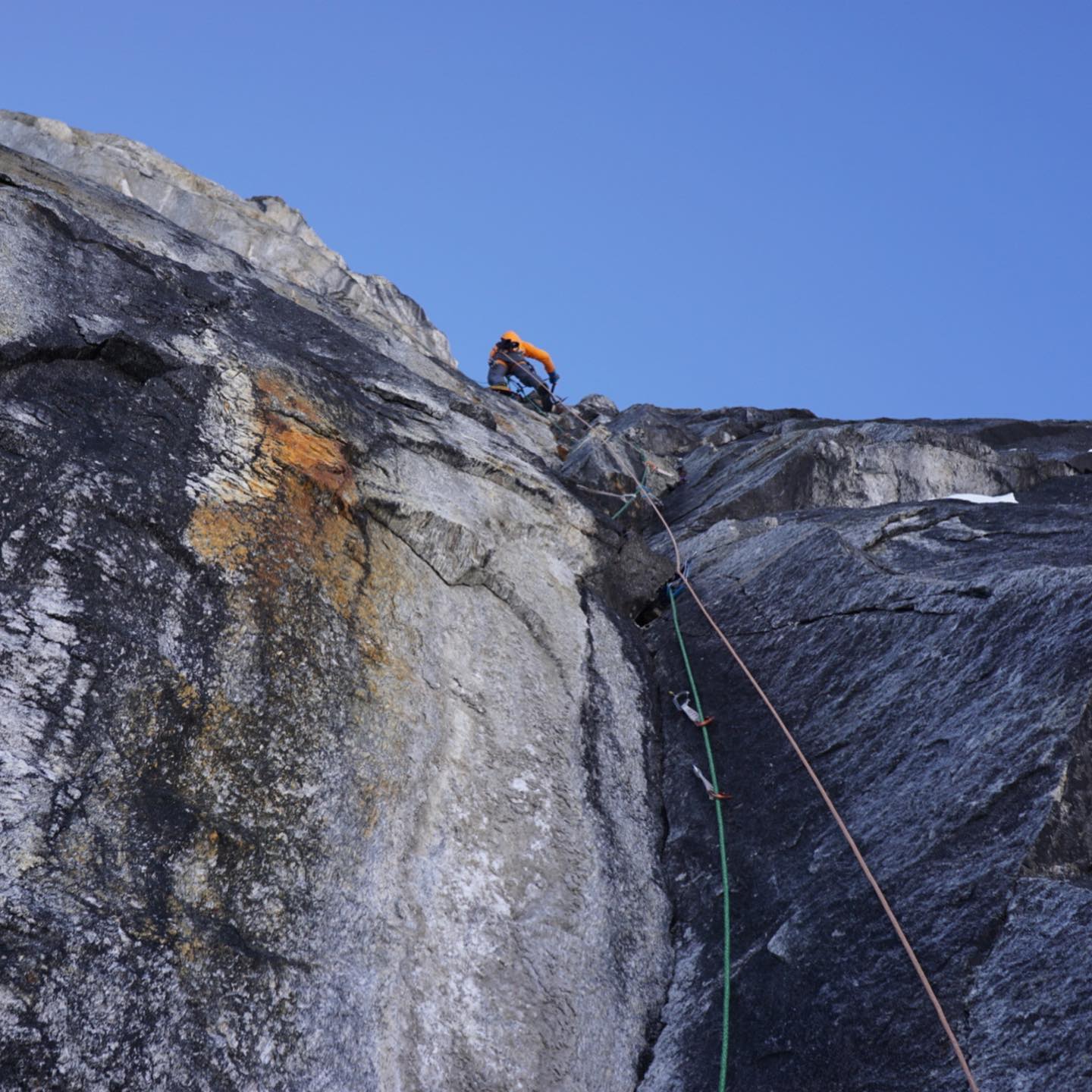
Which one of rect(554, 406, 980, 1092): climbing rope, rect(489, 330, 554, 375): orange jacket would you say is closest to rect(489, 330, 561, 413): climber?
rect(489, 330, 554, 375): orange jacket

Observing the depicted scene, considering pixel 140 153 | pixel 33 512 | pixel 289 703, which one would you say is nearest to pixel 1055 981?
pixel 289 703

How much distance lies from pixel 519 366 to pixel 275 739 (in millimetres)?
11233

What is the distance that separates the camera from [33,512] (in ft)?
17.1

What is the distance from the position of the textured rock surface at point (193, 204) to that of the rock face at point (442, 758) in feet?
46.5

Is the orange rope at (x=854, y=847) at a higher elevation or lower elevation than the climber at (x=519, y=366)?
lower

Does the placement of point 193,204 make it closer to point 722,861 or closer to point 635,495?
point 635,495

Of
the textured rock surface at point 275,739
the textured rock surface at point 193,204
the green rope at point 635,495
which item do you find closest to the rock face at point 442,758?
the textured rock surface at point 275,739

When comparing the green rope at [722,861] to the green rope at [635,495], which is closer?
the green rope at [722,861]

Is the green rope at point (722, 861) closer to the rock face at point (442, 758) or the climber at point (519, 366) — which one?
the rock face at point (442, 758)

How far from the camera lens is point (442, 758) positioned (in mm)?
5832

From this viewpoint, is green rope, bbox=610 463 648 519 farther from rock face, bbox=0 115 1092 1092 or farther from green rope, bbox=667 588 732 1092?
green rope, bbox=667 588 732 1092

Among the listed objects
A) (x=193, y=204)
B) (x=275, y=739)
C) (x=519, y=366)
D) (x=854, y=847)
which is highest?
(x=193, y=204)

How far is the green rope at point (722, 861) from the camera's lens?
16.0ft

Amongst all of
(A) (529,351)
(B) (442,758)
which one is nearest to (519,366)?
(A) (529,351)
